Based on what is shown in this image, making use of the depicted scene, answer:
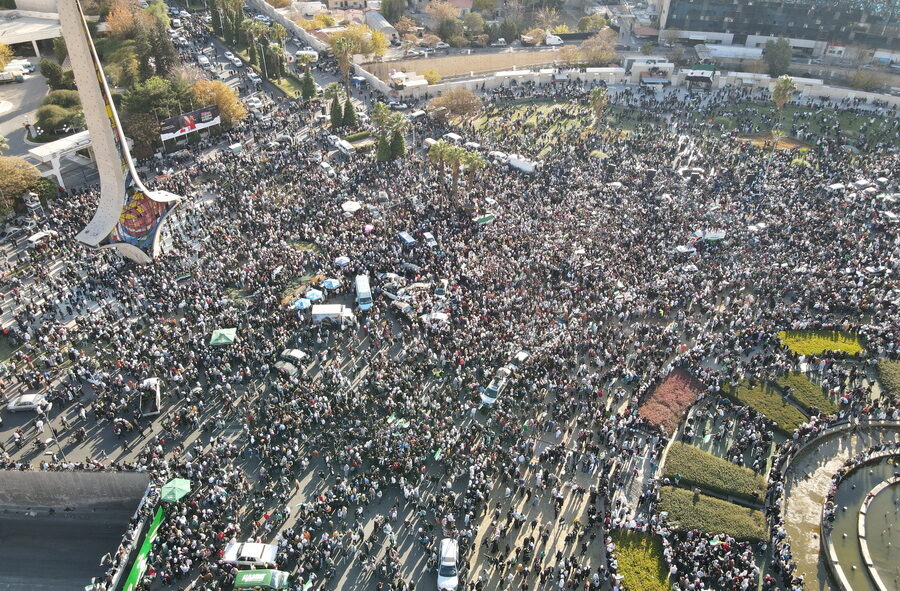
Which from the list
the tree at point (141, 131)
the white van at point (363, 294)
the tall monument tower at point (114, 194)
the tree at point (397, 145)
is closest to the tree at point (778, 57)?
the tree at point (397, 145)

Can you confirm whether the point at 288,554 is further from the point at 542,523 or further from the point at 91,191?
the point at 91,191

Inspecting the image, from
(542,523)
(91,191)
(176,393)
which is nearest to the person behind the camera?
(542,523)

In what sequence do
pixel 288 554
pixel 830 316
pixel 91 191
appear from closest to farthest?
1. pixel 288 554
2. pixel 830 316
3. pixel 91 191

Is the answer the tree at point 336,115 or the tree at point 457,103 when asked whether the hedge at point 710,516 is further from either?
the tree at point 457,103

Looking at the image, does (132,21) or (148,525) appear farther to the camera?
(132,21)

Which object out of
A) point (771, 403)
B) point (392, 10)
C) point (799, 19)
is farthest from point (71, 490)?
→ point (799, 19)

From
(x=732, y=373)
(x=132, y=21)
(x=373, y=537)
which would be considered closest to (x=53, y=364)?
(x=373, y=537)
